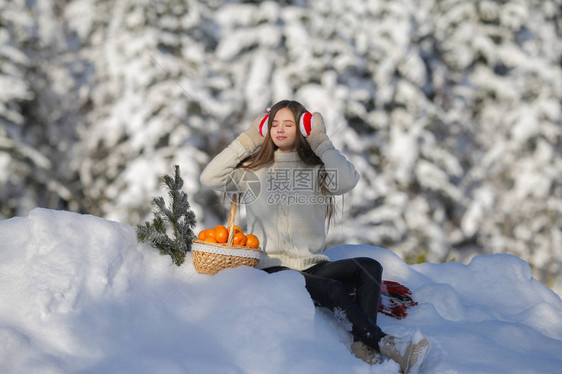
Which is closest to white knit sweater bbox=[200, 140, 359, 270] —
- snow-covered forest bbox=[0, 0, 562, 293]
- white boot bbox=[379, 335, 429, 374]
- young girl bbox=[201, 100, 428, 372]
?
young girl bbox=[201, 100, 428, 372]

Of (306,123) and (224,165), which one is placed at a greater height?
(306,123)

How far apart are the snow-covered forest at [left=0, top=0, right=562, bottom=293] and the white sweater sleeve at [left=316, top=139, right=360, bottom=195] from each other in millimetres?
5170

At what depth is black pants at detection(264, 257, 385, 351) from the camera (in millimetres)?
2584

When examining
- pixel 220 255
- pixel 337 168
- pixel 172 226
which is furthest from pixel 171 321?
pixel 337 168

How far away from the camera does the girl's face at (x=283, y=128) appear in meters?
3.17

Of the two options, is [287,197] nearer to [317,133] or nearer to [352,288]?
[317,133]

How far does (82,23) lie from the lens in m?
10.6

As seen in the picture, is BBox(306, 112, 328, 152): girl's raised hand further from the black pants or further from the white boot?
the white boot

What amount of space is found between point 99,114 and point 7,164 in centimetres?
207

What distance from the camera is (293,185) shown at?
321 cm

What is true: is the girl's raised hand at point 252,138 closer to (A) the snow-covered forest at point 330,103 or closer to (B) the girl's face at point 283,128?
(B) the girl's face at point 283,128

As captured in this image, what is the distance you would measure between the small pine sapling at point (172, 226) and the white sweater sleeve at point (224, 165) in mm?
183

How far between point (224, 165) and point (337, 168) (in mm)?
695

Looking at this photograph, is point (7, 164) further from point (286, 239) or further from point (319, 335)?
point (319, 335)
